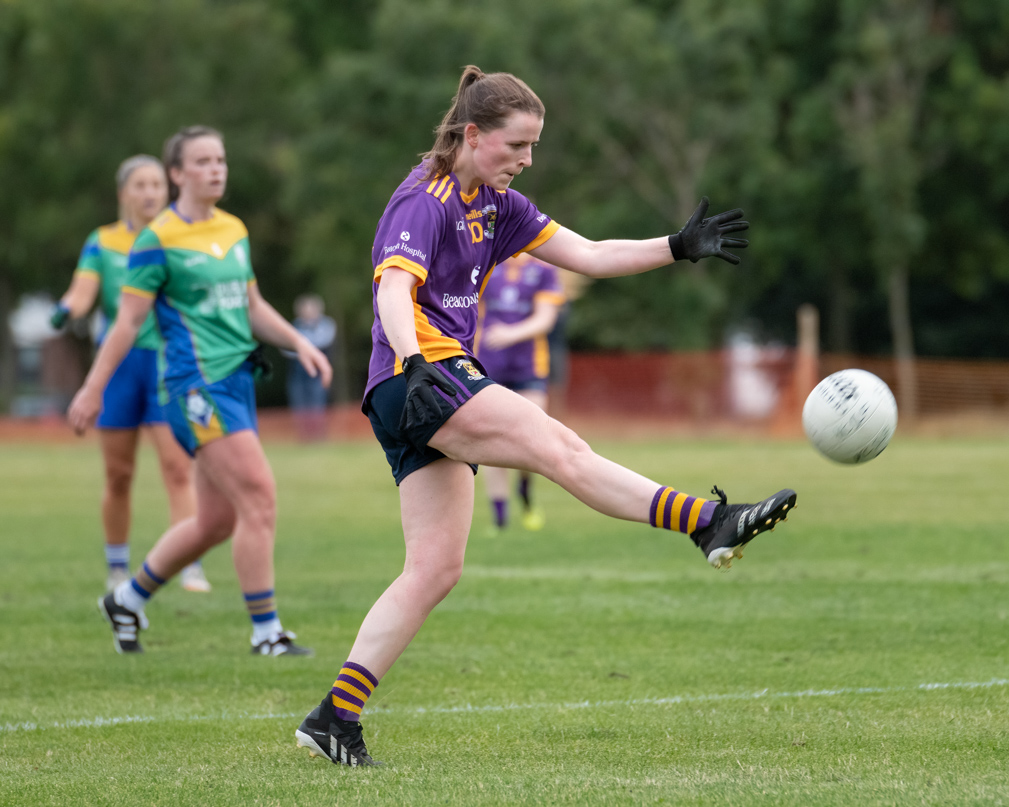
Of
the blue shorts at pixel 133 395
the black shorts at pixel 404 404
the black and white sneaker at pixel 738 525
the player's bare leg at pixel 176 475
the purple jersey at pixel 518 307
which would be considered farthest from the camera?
the purple jersey at pixel 518 307

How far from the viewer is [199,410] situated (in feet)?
21.1

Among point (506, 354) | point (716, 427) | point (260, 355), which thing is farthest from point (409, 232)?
point (716, 427)

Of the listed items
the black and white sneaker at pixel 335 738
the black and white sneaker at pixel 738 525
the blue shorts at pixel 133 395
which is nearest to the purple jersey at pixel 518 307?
the blue shorts at pixel 133 395

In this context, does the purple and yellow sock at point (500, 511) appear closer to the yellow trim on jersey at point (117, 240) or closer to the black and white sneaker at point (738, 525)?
the yellow trim on jersey at point (117, 240)

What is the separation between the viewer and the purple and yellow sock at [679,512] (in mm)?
4168

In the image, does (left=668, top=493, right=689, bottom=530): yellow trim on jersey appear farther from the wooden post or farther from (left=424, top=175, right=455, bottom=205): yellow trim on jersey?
the wooden post

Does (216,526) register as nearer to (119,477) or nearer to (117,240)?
(119,477)

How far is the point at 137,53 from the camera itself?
39969 mm

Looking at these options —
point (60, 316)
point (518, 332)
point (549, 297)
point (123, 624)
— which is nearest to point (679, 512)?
point (123, 624)

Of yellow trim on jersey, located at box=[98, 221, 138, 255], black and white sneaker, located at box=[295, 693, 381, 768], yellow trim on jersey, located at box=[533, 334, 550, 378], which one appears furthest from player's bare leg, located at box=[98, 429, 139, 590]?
black and white sneaker, located at box=[295, 693, 381, 768]

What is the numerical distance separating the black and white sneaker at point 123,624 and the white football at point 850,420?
11.4 feet

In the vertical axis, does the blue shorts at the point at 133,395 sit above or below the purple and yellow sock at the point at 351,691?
above

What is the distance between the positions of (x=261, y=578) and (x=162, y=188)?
2.89 metres

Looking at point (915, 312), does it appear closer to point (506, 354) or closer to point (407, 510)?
point (506, 354)
